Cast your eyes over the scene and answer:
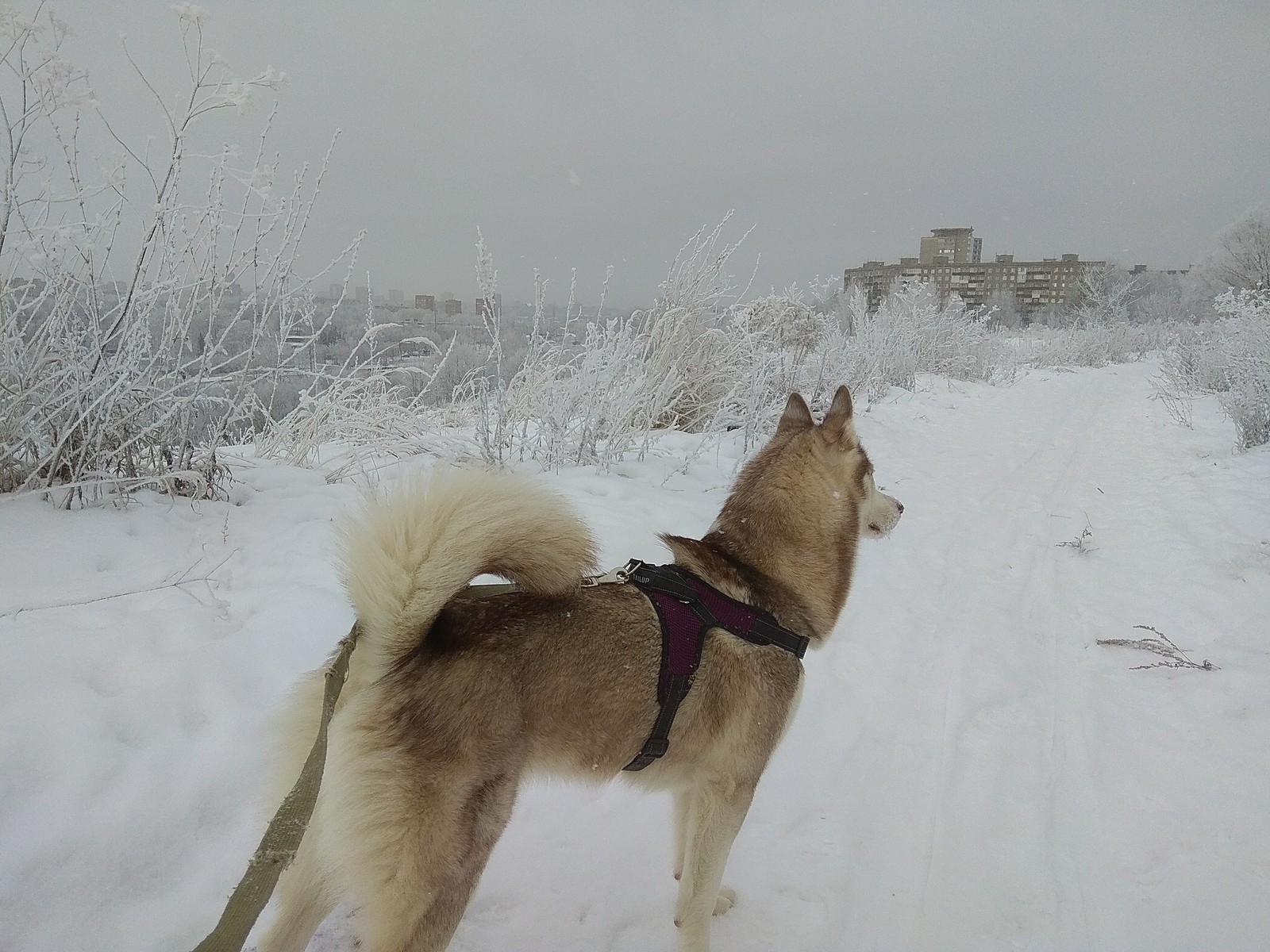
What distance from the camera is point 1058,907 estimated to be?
6.45 feet

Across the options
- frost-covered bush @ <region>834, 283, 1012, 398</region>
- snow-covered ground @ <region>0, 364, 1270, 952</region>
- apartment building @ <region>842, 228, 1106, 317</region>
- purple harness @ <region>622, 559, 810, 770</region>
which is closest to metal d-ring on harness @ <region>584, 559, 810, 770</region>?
purple harness @ <region>622, 559, 810, 770</region>

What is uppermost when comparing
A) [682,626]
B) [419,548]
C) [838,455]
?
[838,455]

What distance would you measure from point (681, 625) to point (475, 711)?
64 cm

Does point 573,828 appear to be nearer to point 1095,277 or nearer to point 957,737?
point 957,737

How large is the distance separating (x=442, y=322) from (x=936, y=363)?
655 inches

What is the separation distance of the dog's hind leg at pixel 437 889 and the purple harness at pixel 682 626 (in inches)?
19.1

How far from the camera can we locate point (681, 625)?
1.82 meters

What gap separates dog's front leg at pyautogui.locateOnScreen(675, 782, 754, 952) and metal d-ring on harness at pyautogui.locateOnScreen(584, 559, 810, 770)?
25 centimetres

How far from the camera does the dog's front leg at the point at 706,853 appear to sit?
1.84 metres

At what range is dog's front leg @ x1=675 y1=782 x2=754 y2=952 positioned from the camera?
1.84m

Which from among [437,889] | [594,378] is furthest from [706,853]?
[594,378]

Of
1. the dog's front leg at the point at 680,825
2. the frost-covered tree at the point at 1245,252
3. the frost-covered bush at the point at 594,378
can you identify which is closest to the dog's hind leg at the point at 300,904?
the dog's front leg at the point at 680,825

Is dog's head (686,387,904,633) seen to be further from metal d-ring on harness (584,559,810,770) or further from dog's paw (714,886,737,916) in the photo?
dog's paw (714,886,737,916)

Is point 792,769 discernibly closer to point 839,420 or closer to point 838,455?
point 838,455
